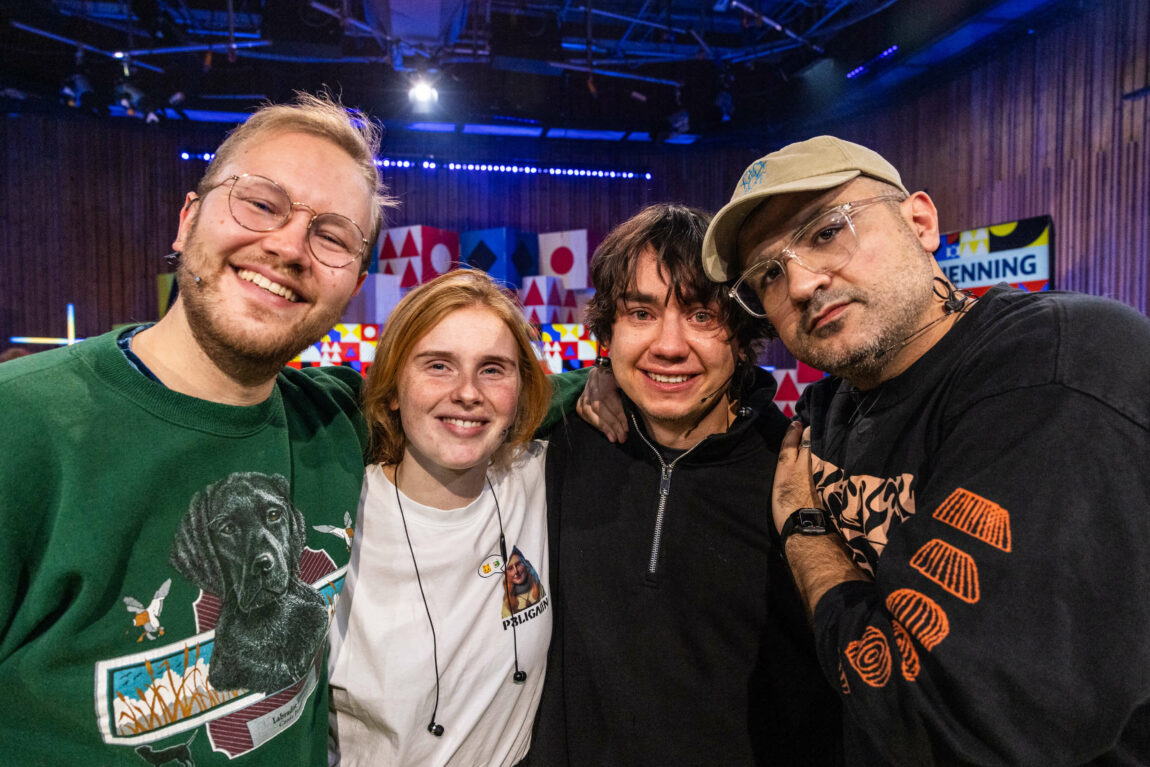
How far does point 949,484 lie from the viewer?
1.03 meters

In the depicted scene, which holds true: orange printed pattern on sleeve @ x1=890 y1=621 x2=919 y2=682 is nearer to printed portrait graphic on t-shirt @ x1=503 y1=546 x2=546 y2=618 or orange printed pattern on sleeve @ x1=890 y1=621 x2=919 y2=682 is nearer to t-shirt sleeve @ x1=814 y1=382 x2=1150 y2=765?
t-shirt sleeve @ x1=814 y1=382 x2=1150 y2=765

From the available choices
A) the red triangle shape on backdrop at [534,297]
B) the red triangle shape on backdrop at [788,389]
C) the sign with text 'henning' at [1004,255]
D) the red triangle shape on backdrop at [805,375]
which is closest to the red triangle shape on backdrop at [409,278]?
the red triangle shape on backdrop at [534,297]

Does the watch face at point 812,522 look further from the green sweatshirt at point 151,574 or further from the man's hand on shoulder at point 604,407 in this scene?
the green sweatshirt at point 151,574

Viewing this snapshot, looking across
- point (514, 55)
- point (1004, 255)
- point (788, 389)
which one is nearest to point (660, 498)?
point (1004, 255)

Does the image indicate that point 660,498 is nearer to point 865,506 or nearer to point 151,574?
point 865,506

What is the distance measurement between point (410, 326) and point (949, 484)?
119cm

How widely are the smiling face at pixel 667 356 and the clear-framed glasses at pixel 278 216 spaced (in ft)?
2.42

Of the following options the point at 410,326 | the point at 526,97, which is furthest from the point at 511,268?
the point at 410,326

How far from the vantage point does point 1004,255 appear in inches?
189

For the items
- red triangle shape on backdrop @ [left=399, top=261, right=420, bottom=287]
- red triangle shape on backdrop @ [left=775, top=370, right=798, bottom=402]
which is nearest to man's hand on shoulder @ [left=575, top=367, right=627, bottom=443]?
red triangle shape on backdrop @ [left=775, top=370, right=798, bottom=402]

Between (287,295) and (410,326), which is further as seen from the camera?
(410,326)

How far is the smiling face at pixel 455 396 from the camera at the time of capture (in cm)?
162

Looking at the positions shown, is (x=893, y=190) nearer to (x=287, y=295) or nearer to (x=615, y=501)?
(x=615, y=501)

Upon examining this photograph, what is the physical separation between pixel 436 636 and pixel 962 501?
1.09m
